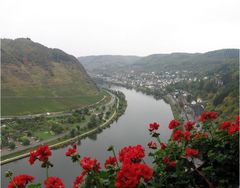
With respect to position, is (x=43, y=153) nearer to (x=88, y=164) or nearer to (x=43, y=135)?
(x=88, y=164)

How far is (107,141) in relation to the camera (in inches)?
1332

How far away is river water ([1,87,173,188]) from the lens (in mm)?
24070

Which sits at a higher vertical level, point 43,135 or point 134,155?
point 134,155

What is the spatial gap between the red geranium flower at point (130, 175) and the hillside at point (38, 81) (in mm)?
52498

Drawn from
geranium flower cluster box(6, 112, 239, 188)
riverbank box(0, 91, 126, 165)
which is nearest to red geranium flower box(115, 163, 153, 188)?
geranium flower cluster box(6, 112, 239, 188)

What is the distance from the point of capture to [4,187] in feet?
69.4

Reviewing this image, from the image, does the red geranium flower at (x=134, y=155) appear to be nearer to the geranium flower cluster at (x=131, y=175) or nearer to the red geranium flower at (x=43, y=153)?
the geranium flower cluster at (x=131, y=175)

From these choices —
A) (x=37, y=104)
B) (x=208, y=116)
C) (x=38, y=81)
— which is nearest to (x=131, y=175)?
(x=208, y=116)

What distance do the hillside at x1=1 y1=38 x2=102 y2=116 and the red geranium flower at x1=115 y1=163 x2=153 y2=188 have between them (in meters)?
52.5

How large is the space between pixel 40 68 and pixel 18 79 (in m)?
14.9

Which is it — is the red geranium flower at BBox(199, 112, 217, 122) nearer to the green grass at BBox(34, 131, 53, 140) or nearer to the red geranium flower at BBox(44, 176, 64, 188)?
the red geranium flower at BBox(44, 176, 64, 188)

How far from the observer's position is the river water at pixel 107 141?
24070 millimetres

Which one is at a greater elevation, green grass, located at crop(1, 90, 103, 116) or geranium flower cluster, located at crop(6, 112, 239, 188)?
geranium flower cluster, located at crop(6, 112, 239, 188)

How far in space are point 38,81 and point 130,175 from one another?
76.9 m
